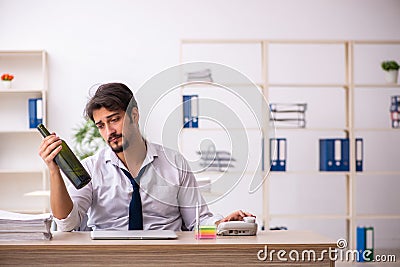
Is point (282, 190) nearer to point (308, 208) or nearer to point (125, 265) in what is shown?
point (308, 208)

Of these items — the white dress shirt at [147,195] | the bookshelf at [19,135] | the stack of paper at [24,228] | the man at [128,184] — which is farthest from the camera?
the bookshelf at [19,135]

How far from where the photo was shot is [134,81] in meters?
6.75

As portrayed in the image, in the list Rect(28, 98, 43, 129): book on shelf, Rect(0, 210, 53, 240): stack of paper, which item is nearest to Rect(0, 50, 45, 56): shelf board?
Rect(28, 98, 43, 129): book on shelf

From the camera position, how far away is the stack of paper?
2.62 m

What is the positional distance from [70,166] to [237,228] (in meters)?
0.66

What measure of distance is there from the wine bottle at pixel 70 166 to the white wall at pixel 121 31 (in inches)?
158

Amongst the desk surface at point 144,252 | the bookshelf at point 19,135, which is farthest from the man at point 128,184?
the bookshelf at point 19,135

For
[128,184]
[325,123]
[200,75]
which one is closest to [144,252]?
[128,184]

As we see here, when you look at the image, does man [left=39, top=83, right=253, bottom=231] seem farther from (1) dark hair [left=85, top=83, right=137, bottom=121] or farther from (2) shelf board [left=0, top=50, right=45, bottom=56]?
(2) shelf board [left=0, top=50, right=45, bottom=56]

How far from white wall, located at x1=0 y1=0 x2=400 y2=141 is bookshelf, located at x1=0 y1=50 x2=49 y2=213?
0.42ft

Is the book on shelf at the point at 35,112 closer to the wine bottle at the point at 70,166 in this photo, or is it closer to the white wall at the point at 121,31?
the white wall at the point at 121,31

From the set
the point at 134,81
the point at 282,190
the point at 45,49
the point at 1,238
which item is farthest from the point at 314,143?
the point at 1,238

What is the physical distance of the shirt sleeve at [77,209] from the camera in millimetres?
2881

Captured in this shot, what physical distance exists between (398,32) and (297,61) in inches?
39.3
